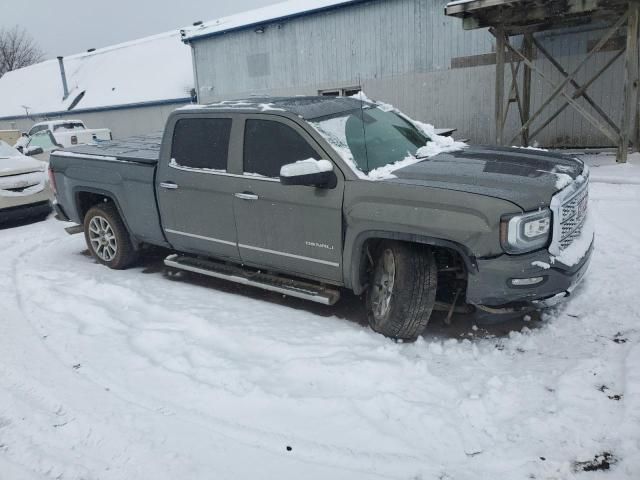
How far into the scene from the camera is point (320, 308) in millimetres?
4758

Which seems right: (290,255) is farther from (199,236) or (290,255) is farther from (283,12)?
(283,12)

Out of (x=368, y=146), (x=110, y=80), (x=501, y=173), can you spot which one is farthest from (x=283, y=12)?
(x=110, y=80)

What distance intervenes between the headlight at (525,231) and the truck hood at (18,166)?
27.8 ft

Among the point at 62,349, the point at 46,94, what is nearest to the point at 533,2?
the point at 62,349

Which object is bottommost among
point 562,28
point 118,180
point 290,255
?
point 290,255

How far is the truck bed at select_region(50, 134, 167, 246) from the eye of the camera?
18.0 feet

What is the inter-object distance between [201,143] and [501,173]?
278 centimetres

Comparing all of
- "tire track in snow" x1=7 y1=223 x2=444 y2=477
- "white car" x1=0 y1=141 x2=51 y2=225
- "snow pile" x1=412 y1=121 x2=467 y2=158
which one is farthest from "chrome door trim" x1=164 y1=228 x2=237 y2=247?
"white car" x1=0 y1=141 x2=51 y2=225

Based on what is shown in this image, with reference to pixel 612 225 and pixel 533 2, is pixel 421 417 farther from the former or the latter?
pixel 533 2

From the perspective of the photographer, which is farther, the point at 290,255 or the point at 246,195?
the point at 246,195

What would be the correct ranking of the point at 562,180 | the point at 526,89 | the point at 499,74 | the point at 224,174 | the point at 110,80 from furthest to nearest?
1. the point at 110,80
2. the point at 526,89
3. the point at 499,74
4. the point at 224,174
5. the point at 562,180

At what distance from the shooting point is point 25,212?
9.05 m

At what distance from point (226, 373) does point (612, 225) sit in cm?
500

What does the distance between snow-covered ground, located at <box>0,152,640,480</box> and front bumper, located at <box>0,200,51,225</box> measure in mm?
4489
